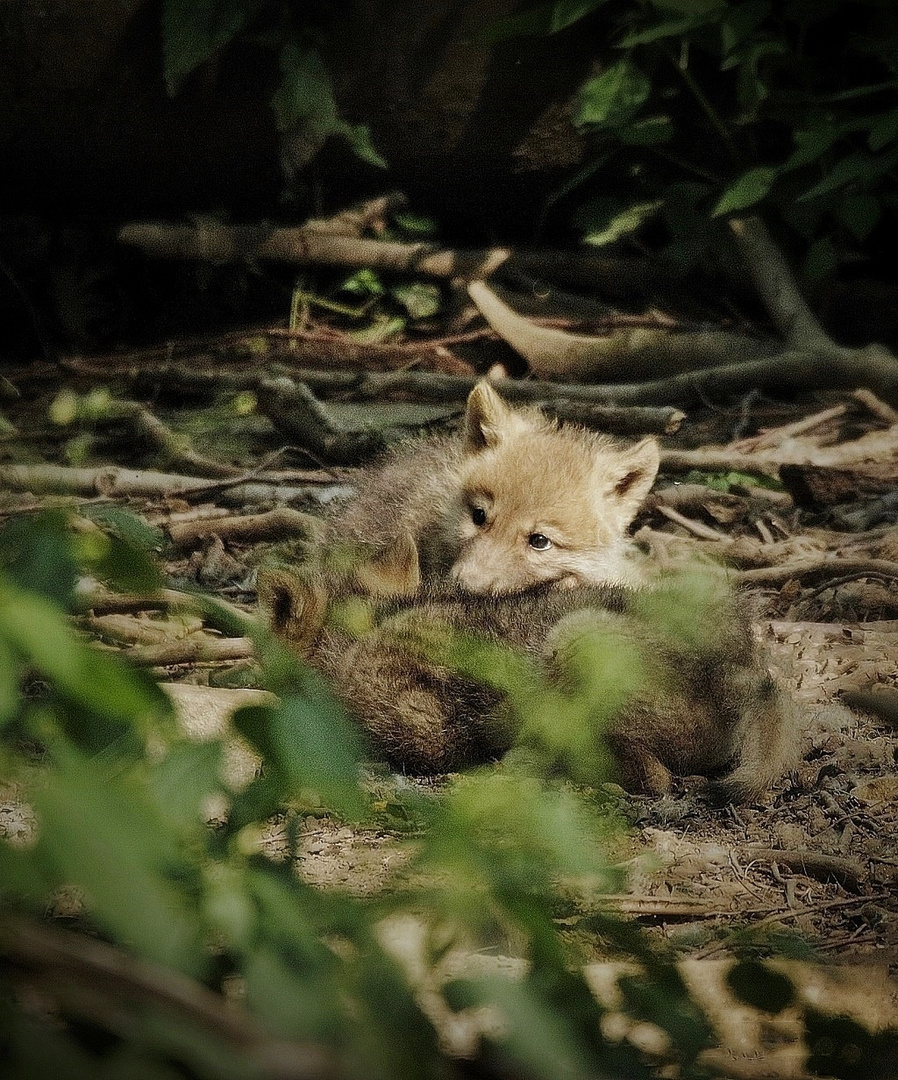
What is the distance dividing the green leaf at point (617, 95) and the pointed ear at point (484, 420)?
2.79 meters

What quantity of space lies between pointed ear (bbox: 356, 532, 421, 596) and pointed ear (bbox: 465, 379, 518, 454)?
1119 millimetres

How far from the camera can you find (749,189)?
6.02m

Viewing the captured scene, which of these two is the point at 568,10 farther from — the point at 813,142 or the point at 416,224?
the point at 416,224

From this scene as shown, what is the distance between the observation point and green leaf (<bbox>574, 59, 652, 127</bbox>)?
641 centimetres

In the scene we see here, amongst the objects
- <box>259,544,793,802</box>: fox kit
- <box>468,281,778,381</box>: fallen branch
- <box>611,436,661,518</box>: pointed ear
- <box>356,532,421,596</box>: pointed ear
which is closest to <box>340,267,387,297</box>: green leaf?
<box>468,281,778,381</box>: fallen branch

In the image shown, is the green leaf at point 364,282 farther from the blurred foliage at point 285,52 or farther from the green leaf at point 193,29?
the green leaf at point 193,29

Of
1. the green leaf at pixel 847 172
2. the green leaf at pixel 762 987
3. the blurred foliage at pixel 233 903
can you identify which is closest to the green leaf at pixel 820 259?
the green leaf at pixel 847 172

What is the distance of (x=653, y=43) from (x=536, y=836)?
625 cm

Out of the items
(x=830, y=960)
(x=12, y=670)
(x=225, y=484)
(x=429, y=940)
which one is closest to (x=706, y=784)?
(x=830, y=960)

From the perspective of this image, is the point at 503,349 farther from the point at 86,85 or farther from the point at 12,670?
the point at 12,670

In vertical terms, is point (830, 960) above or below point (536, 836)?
below

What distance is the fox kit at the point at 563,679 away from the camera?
2.68m

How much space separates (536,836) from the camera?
3.87 ft

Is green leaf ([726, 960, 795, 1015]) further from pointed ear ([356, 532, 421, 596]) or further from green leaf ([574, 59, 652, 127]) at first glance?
green leaf ([574, 59, 652, 127])
